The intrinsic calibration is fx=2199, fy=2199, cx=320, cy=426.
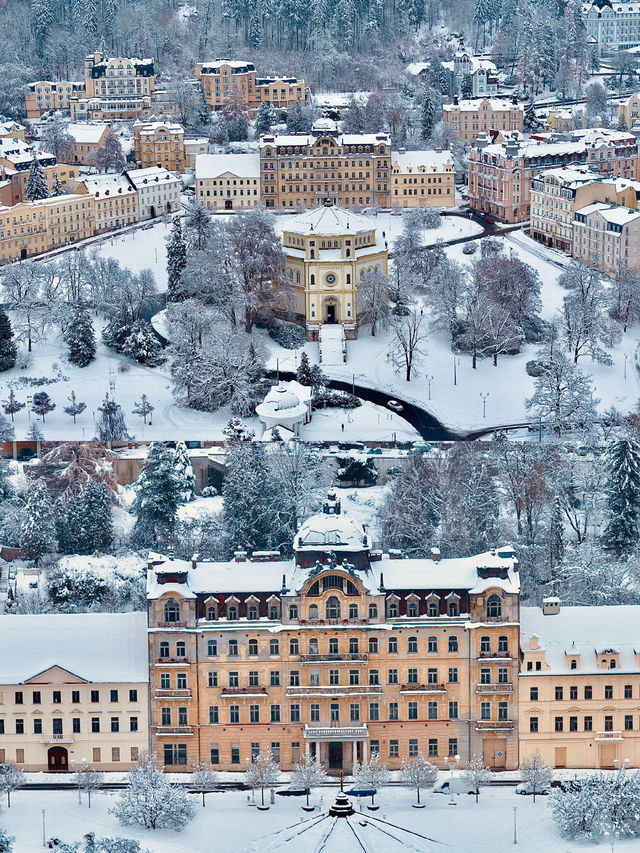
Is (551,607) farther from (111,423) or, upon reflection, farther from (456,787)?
(111,423)

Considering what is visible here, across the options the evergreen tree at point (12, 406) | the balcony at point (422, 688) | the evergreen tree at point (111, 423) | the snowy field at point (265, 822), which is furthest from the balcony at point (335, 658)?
the evergreen tree at point (12, 406)

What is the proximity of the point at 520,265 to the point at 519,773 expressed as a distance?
68002 mm

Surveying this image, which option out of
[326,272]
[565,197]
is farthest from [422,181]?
[326,272]

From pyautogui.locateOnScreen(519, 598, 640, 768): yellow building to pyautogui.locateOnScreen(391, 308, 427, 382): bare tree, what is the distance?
5167 centimetres

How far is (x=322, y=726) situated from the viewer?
4013 inches

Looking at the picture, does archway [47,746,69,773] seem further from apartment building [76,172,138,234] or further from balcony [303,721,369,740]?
apartment building [76,172,138,234]

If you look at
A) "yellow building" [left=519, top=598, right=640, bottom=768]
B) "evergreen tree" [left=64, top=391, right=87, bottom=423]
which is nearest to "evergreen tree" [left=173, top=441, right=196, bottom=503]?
"evergreen tree" [left=64, top=391, right=87, bottom=423]

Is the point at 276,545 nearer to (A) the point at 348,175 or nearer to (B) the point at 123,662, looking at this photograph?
(B) the point at 123,662

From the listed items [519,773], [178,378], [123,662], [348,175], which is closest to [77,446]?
[178,378]

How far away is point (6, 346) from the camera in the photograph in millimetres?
151500

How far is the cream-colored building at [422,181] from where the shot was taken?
19038cm

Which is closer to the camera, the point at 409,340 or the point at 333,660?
the point at 333,660

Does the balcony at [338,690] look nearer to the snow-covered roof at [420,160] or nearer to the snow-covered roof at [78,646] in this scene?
the snow-covered roof at [78,646]

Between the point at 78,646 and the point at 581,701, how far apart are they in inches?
924
